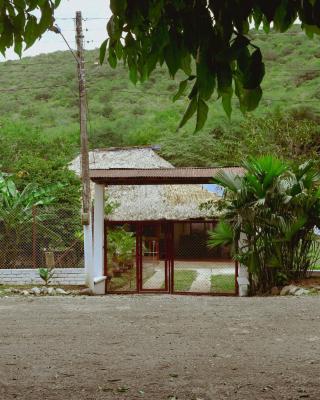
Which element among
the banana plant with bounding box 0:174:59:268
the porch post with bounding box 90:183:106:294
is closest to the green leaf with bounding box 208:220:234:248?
the porch post with bounding box 90:183:106:294

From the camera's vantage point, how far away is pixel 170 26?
2.03 m

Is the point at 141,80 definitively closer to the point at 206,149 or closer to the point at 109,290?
the point at 109,290

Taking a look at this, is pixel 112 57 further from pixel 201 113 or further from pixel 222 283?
pixel 222 283

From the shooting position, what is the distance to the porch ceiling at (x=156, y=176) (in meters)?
13.4

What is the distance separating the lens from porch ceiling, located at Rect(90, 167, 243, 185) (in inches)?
527

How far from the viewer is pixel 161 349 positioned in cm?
730

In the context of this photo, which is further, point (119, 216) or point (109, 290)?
point (119, 216)

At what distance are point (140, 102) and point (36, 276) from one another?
33702 millimetres

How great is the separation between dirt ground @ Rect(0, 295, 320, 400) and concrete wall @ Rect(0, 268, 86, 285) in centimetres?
205

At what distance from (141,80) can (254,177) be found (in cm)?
990

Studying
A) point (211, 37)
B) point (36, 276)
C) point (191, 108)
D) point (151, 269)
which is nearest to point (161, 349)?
point (191, 108)

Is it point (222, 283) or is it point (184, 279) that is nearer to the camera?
point (222, 283)

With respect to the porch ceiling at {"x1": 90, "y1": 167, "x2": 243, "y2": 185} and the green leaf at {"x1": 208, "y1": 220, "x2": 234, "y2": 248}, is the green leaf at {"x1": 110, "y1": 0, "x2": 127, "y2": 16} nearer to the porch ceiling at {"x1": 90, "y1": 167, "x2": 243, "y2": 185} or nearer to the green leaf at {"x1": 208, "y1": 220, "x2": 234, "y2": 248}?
the green leaf at {"x1": 208, "y1": 220, "x2": 234, "y2": 248}

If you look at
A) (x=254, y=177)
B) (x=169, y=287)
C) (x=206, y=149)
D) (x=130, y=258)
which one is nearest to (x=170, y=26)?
(x=254, y=177)
